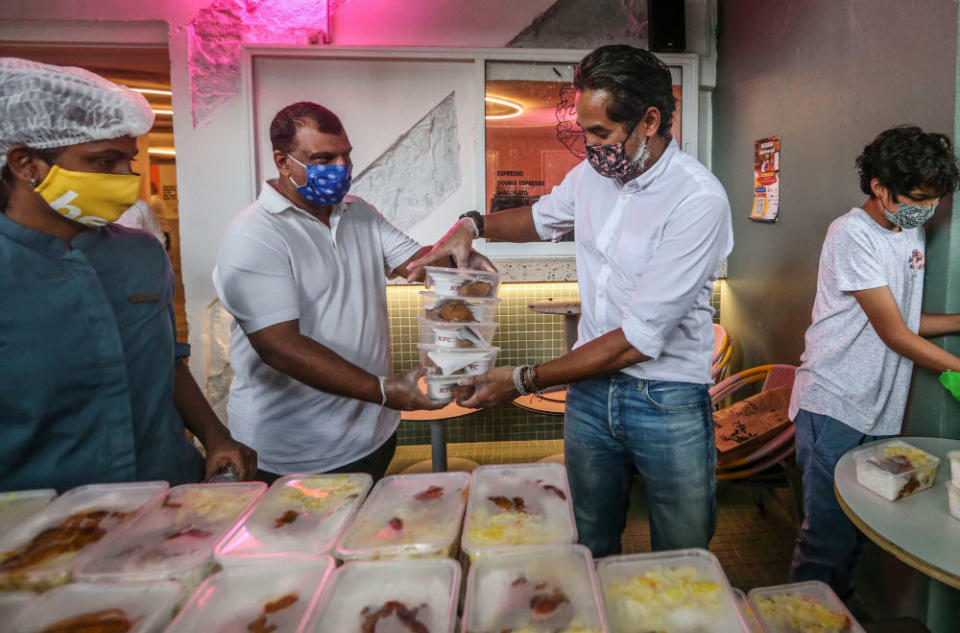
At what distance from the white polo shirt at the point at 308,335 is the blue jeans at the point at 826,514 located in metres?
1.68

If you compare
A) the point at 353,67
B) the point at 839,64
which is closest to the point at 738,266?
the point at 839,64

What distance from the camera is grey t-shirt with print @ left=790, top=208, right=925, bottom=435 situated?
210 cm

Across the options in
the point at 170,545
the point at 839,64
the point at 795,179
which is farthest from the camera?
the point at 795,179

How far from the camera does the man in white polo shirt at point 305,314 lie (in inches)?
65.1

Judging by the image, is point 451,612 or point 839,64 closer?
point 451,612

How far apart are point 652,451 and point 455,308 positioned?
2.42ft

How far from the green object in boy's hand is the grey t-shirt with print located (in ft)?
0.51

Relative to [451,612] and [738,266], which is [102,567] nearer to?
[451,612]

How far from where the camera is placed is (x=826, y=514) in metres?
2.29

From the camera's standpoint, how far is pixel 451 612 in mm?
838

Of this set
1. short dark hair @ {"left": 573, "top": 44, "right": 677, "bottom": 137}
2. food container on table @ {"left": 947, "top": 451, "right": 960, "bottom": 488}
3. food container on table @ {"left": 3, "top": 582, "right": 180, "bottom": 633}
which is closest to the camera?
food container on table @ {"left": 3, "top": 582, "right": 180, "bottom": 633}

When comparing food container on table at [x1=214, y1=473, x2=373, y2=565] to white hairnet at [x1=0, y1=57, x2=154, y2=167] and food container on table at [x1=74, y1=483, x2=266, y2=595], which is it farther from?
white hairnet at [x1=0, y1=57, x2=154, y2=167]

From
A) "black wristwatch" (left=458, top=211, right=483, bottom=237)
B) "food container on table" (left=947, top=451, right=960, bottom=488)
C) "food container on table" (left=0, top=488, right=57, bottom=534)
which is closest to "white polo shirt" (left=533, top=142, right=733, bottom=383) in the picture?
"black wristwatch" (left=458, top=211, right=483, bottom=237)

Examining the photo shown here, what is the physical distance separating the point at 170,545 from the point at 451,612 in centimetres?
51
